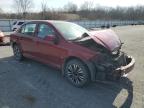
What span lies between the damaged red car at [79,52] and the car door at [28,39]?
4 cm

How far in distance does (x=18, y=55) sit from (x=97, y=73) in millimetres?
3763

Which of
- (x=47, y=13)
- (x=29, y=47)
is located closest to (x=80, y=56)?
(x=29, y=47)

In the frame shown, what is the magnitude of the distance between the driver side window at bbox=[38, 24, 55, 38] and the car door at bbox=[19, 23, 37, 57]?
0.99 feet

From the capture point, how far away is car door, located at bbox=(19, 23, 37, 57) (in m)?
6.73

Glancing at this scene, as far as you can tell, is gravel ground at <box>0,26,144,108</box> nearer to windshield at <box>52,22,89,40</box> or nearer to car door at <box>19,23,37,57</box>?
car door at <box>19,23,37,57</box>

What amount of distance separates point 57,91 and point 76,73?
651 mm

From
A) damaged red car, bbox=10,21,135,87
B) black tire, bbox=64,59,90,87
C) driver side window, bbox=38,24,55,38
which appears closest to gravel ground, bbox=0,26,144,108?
black tire, bbox=64,59,90,87

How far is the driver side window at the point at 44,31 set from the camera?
6019 millimetres

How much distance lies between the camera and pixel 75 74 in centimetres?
534

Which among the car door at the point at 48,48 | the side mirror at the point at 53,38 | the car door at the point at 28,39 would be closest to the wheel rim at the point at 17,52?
the car door at the point at 28,39

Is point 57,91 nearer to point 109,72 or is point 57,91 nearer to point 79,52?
point 79,52

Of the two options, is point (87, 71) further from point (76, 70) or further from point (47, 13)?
point (47, 13)

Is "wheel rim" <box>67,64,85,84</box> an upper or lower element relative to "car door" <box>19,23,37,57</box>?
lower

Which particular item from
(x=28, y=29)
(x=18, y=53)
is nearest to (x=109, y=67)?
(x=28, y=29)
